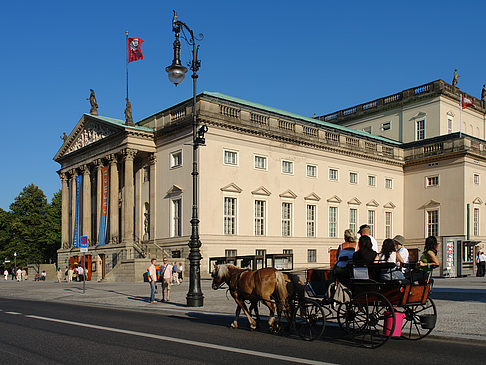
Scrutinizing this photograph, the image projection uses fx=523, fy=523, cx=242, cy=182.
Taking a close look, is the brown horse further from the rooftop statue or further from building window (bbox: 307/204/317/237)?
the rooftop statue

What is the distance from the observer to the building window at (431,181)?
5388 centimetres

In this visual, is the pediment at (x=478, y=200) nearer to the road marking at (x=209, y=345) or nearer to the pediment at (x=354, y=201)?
the pediment at (x=354, y=201)

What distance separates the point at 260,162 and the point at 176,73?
1015 inches

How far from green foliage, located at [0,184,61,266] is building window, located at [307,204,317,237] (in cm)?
4429

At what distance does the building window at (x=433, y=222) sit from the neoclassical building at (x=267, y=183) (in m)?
0.11

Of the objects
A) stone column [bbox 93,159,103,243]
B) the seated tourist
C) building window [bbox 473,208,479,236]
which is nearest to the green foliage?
stone column [bbox 93,159,103,243]

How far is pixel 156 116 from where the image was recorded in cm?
4638

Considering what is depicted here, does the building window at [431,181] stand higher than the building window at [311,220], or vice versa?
the building window at [431,181]

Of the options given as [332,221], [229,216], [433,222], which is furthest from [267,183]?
[433,222]

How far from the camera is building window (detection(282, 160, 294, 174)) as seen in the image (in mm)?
46156

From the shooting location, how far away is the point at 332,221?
164 feet

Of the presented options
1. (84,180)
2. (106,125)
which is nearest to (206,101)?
(106,125)

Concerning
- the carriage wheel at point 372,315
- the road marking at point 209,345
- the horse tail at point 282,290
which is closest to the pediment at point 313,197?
the road marking at point 209,345

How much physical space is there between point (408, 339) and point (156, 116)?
38151mm
